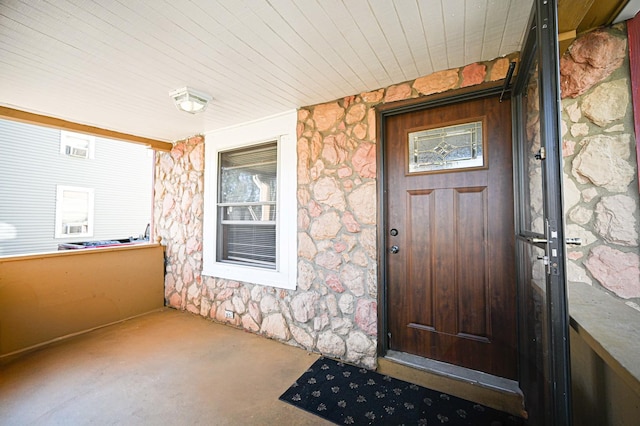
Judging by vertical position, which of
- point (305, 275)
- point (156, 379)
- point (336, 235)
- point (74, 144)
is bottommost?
point (156, 379)

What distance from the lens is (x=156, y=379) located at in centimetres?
214

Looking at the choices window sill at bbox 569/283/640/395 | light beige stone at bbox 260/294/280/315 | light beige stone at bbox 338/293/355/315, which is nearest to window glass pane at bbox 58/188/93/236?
light beige stone at bbox 260/294/280/315

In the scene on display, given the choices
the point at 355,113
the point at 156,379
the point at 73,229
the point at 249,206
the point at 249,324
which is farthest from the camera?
the point at 73,229

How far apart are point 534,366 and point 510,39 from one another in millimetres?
1932

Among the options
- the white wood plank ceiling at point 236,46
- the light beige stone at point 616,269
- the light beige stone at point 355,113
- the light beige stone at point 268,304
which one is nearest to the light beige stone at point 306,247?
the light beige stone at point 268,304

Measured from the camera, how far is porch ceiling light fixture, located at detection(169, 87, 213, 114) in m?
2.26

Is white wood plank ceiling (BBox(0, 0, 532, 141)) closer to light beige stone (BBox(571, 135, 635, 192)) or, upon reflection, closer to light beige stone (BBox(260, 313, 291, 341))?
light beige stone (BBox(571, 135, 635, 192))

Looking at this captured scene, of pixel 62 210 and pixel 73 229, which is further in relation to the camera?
pixel 73 229

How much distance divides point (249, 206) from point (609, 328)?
2.98 m

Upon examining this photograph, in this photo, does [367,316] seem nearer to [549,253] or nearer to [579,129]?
[549,253]

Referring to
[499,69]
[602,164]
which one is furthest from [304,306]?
[499,69]

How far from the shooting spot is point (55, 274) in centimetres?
290

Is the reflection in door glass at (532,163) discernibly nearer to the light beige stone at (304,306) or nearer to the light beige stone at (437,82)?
the light beige stone at (437,82)

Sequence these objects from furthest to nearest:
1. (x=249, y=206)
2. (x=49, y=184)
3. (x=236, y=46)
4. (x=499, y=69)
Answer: (x=49, y=184), (x=249, y=206), (x=499, y=69), (x=236, y=46)
